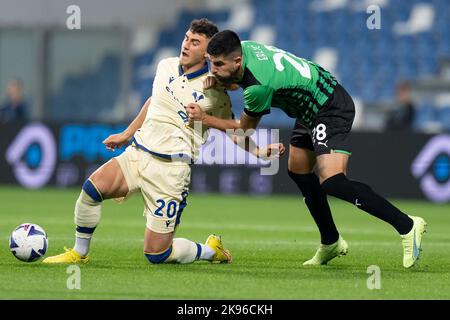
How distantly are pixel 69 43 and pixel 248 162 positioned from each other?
5.78 m

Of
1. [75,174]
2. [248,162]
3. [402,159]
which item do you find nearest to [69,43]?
[75,174]

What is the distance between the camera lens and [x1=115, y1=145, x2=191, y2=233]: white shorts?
8.32 m

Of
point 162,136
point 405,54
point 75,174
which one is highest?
point 162,136

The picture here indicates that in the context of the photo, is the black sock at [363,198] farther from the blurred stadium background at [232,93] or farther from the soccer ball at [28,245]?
the blurred stadium background at [232,93]

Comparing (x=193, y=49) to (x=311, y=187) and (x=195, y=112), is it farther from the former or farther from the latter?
(x=311, y=187)

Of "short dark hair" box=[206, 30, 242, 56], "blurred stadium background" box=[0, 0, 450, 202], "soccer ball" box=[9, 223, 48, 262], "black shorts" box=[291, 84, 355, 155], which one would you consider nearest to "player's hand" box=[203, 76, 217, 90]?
"short dark hair" box=[206, 30, 242, 56]

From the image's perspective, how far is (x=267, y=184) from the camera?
18.4m

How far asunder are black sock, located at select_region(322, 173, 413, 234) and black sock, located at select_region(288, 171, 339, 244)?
0.57m

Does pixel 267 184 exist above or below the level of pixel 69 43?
below

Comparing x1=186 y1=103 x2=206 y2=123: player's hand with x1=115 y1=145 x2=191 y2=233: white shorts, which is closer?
x1=186 y1=103 x2=206 y2=123: player's hand

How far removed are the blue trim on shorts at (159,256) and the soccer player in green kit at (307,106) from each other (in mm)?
1034

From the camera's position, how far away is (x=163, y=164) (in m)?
8.40

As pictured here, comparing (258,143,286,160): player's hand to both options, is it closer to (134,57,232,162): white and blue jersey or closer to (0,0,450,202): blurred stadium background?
(134,57,232,162): white and blue jersey

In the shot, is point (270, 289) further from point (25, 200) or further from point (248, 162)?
point (248, 162)
